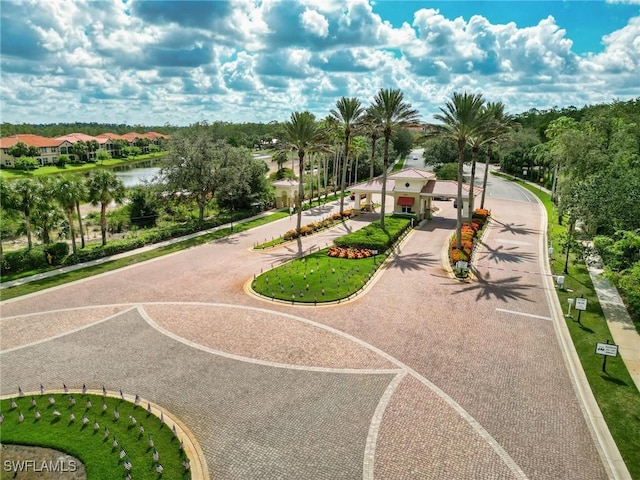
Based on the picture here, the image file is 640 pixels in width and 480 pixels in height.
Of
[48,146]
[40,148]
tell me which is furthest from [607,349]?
[48,146]

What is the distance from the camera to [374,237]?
36719mm

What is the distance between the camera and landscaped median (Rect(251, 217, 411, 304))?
26484 mm

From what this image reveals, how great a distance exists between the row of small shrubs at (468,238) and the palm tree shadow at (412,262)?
1.82m

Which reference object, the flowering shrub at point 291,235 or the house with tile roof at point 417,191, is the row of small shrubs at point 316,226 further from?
the house with tile roof at point 417,191

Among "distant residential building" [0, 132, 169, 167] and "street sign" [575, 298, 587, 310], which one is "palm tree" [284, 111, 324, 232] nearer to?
"street sign" [575, 298, 587, 310]

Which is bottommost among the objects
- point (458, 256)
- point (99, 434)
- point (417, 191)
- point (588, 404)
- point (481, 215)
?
point (99, 434)

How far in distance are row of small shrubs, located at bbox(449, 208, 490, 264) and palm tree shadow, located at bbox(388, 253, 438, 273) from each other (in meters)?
1.82

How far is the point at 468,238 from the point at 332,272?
13939 millimetres

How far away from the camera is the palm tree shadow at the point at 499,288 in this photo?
26.2m

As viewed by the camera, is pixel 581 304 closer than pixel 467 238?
Yes

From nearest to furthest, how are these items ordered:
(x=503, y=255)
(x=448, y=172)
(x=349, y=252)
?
(x=349, y=252) → (x=503, y=255) → (x=448, y=172)

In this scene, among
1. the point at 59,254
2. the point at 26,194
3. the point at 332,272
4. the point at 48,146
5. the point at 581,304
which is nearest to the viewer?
the point at 581,304

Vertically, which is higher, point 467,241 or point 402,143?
point 402,143

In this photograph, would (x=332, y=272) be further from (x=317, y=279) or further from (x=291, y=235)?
(x=291, y=235)
